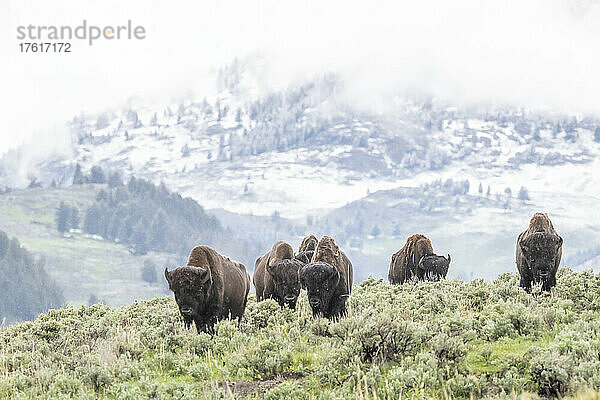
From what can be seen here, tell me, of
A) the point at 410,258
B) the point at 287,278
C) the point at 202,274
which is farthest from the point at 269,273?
the point at 410,258

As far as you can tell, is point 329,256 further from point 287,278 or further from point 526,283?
point 526,283

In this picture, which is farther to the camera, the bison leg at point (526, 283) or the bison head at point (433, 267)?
the bison head at point (433, 267)

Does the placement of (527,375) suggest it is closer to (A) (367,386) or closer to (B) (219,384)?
(A) (367,386)

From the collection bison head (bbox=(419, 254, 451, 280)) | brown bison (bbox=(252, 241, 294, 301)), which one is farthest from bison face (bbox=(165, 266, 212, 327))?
bison head (bbox=(419, 254, 451, 280))

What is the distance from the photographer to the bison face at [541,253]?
55.5ft

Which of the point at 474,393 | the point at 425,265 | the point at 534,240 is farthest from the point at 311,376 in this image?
the point at 425,265

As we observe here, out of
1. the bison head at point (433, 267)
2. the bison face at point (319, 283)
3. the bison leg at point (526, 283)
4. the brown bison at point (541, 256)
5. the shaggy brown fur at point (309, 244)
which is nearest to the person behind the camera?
the bison face at point (319, 283)

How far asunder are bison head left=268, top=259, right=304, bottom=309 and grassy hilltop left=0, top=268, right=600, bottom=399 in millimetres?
2086

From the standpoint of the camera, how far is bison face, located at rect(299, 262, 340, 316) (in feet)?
50.4

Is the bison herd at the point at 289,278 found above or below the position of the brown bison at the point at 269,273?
above

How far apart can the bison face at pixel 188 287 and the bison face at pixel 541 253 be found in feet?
26.4

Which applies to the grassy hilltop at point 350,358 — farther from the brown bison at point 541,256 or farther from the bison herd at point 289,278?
the bison herd at point 289,278

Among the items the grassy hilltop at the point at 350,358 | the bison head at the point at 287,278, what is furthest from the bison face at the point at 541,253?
the bison head at the point at 287,278

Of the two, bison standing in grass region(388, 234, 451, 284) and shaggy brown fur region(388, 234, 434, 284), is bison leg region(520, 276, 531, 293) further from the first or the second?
shaggy brown fur region(388, 234, 434, 284)
